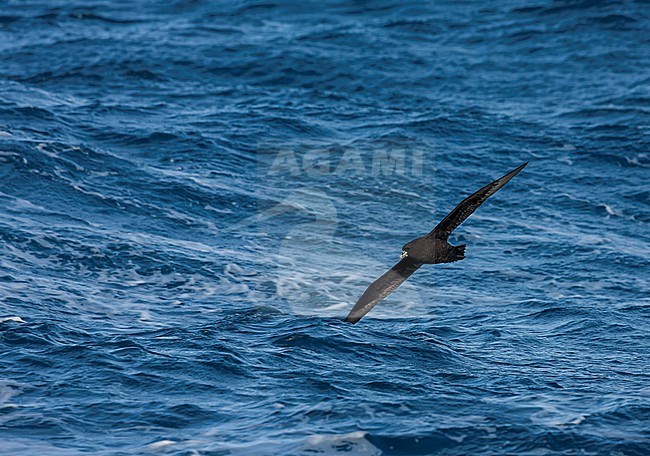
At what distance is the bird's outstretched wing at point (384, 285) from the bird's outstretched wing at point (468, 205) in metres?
0.58

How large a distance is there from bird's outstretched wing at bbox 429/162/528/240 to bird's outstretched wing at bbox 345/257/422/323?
1.91 ft

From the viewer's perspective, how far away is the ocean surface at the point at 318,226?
53.8ft

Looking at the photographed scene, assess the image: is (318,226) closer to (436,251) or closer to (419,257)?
(419,257)

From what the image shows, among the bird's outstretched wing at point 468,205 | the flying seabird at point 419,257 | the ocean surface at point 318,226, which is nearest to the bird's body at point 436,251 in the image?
the flying seabird at point 419,257

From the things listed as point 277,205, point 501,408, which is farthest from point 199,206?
point 501,408

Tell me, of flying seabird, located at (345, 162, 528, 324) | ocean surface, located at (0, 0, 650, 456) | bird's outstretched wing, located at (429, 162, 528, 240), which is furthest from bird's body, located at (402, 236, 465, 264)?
ocean surface, located at (0, 0, 650, 456)

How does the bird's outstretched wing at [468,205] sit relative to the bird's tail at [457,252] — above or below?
above

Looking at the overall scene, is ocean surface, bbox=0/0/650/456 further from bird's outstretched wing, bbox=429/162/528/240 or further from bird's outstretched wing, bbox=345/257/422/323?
bird's outstretched wing, bbox=429/162/528/240

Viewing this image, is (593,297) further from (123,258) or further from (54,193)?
(54,193)

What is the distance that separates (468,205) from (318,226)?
1245 cm

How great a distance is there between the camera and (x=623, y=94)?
3391 cm

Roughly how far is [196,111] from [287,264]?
34.1 ft

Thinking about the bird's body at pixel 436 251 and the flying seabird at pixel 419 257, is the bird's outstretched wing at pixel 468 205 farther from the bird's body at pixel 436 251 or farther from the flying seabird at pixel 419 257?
the bird's body at pixel 436 251

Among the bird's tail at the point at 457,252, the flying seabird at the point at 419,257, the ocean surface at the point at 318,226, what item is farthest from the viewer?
the ocean surface at the point at 318,226
